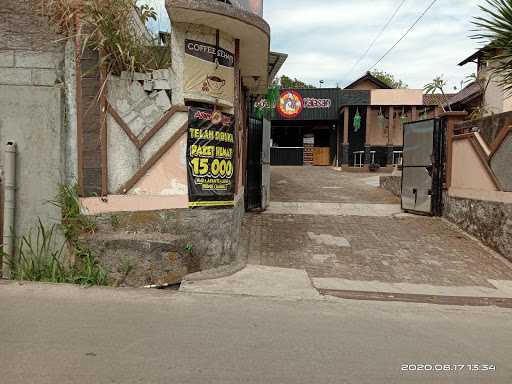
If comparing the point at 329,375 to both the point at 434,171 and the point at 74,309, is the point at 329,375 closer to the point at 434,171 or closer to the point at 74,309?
the point at 74,309

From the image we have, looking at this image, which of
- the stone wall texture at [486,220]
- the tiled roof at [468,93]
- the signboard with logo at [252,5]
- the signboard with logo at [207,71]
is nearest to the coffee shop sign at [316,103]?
the tiled roof at [468,93]

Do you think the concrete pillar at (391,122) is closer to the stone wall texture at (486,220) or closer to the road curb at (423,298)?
the stone wall texture at (486,220)

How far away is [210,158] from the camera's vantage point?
6.70 metres

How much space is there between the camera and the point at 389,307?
5.41 metres

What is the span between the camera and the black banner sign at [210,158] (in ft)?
21.4

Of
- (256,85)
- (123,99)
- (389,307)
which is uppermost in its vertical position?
(256,85)

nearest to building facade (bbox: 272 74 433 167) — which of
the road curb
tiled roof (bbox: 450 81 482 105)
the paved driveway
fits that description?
tiled roof (bbox: 450 81 482 105)

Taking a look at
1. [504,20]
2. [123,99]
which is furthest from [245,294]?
[504,20]

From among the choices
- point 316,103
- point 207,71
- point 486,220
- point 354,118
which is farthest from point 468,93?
point 207,71

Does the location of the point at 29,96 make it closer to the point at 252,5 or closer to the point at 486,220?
the point at 252,5

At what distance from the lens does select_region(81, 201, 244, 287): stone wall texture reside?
19.5 feet

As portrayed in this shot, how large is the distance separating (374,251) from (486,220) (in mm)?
2337

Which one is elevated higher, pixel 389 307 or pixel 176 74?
pixel 176 74

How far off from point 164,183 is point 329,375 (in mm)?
3962
